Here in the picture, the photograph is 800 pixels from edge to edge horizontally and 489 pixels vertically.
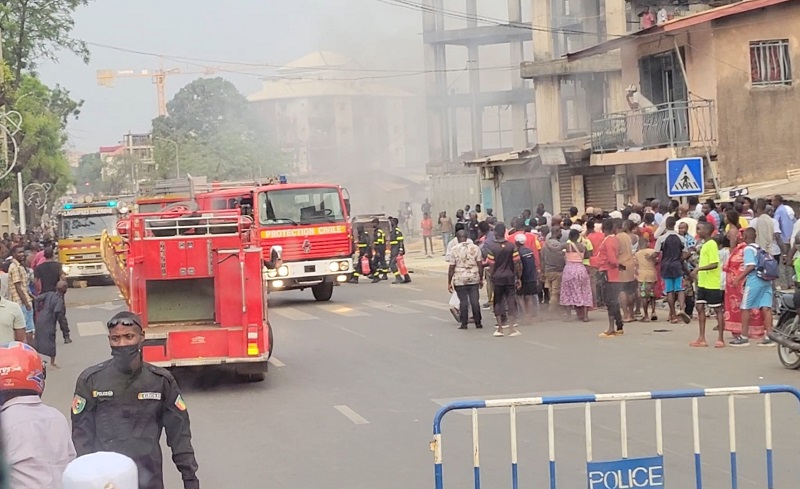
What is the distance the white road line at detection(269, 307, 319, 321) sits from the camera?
20984 millimetres

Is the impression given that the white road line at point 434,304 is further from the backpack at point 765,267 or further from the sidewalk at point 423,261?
the backpack at point 765,267

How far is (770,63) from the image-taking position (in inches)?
1019

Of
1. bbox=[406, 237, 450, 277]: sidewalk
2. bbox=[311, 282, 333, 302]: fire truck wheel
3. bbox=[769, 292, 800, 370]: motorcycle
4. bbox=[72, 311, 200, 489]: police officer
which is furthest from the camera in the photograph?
bbox=[406, 237, 450, 277]: sidewalk

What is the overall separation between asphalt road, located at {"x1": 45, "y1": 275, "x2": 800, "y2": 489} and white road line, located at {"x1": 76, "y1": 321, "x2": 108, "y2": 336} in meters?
0.51

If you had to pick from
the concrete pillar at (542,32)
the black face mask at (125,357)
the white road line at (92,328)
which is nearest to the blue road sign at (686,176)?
the white road line at (92,328)

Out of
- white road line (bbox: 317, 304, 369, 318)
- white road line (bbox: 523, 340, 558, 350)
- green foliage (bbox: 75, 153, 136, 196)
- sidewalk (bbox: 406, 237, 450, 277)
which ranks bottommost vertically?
white road line (bbox: 523, 340, 558, 350)

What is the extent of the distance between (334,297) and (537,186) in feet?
45.3

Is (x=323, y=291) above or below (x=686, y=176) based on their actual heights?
below

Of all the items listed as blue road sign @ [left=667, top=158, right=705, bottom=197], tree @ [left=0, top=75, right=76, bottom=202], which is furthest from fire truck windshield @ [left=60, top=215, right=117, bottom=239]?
blue road sign @ [left=667, top=158, right=705, bottom=197]

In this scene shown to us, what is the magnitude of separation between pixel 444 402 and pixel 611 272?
20.5ft

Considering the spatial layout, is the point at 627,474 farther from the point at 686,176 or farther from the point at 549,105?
the point at 549,105

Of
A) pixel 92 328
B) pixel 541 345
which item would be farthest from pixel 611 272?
pixel 92 328

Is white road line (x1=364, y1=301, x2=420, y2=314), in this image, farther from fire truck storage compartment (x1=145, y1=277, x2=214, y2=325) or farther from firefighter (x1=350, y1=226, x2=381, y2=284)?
fire truck storage compartment (x1=145, y1=277, x2=214, y2=325)

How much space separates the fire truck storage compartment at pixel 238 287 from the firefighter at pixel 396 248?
15.6 meters
